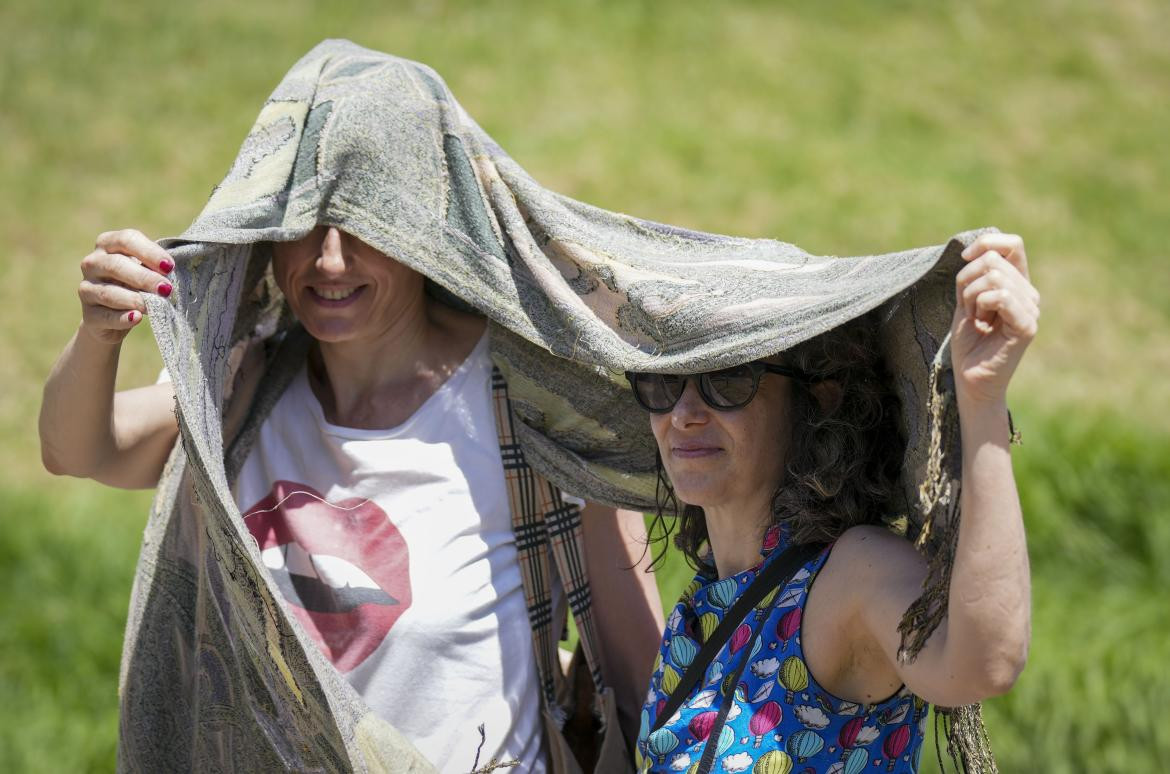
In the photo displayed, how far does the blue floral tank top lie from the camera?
189cm

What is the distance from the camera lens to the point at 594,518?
266 cm

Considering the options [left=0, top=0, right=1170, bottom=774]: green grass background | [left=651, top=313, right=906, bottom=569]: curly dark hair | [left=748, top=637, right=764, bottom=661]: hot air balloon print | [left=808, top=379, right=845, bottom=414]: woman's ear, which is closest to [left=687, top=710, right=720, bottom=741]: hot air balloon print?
[left=748, top=637, right=764, bottom=661]: hot air balloon print

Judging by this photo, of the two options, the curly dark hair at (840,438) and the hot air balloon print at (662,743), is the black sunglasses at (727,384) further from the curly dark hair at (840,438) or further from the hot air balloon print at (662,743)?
the hot air balloon print at (662,743)

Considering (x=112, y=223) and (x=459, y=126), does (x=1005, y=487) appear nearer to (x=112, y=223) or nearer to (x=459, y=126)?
(x=459, y=126)

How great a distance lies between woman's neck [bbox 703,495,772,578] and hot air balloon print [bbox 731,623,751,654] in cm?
14

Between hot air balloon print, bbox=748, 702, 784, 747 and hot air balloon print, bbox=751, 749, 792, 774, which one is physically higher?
hot air balloon print, bbox=748, 702, 784, 747

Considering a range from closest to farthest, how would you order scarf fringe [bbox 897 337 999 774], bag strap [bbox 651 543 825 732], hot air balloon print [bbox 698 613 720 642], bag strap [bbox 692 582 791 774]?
scarf fringe [bbox 897 337 999 774], bag strap [bbox 692 582 791 774], bag strap [bbox 651 543 825 732], hot air balloon print [bbox 698 613 720 642]

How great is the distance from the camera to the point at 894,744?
195 cm

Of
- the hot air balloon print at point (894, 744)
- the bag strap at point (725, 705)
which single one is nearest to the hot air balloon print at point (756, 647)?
the bag strap at point (725, 705)

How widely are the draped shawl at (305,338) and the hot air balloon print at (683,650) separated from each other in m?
0.41

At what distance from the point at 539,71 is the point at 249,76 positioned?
7.78ft

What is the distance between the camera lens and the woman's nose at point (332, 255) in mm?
2475

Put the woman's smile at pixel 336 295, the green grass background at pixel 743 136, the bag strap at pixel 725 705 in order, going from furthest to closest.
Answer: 1. the green grass background at pixel 743 136
2. the woman's smile at pixel 336 295
3. the bag strap at pixel 725 705

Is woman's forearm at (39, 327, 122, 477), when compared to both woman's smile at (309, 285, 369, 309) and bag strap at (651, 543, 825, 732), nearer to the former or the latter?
woman's smile at (309, 285, 369, 309)
